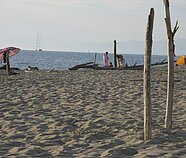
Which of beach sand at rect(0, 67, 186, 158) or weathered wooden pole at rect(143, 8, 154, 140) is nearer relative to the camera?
beach sand at rect(0, 67, 186, 158)

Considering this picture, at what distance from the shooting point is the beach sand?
19.8ft

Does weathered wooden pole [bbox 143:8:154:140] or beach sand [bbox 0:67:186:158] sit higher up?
weathered wooden pole [bbox 143:8:154:140]

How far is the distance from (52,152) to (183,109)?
483cm

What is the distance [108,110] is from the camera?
385 inches

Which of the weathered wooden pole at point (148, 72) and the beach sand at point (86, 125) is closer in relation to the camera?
the beach sand at point (86, 125)

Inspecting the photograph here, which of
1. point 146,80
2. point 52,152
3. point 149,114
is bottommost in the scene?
point 52,152

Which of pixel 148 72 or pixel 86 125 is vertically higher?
pixel 148 72

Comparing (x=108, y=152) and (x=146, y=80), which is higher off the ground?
(x=146, y=80)

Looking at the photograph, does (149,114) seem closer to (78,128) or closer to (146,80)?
(146,80)

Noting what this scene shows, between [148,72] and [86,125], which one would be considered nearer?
[148,72]

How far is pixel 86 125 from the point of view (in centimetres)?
798

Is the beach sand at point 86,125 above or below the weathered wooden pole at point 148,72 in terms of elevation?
below

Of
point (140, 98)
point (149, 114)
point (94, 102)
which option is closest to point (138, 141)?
point (149, 114)

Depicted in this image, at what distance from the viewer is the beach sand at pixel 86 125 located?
19.8 feet
